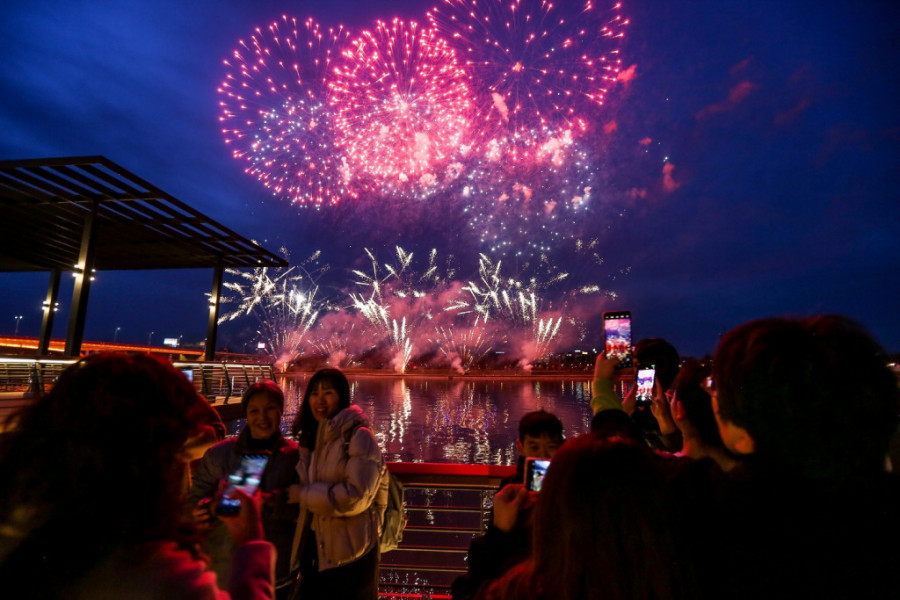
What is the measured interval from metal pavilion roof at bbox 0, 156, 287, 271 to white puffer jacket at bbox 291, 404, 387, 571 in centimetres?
1083

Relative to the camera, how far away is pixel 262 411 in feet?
8.98

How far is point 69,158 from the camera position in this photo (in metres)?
9.77

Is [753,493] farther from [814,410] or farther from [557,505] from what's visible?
[557,505]

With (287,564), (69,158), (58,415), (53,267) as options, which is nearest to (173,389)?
A: (58,415)

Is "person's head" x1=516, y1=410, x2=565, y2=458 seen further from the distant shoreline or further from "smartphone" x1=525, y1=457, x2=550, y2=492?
the distant shoreline

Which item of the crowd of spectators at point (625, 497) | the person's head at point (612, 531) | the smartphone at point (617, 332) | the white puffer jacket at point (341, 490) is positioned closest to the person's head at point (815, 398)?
the crowd of spectators at point (625, 497)

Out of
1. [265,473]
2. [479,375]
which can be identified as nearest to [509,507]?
[265,473]

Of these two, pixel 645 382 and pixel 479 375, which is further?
pixel 479 375

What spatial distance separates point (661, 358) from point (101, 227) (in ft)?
55.2

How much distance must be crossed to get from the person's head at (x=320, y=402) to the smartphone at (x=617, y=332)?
66.8 inches

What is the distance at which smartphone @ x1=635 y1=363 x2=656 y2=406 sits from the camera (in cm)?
273

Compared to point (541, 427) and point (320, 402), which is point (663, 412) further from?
point (320, 402)

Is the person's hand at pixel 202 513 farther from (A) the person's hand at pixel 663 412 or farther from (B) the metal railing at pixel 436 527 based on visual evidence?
(A) the person's hand at pixel 663 412

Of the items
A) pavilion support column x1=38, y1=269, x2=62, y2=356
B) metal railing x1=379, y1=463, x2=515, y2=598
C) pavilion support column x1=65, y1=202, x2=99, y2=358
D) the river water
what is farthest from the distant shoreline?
metal railing x1=379, y1=463, x2=515, y2=598
